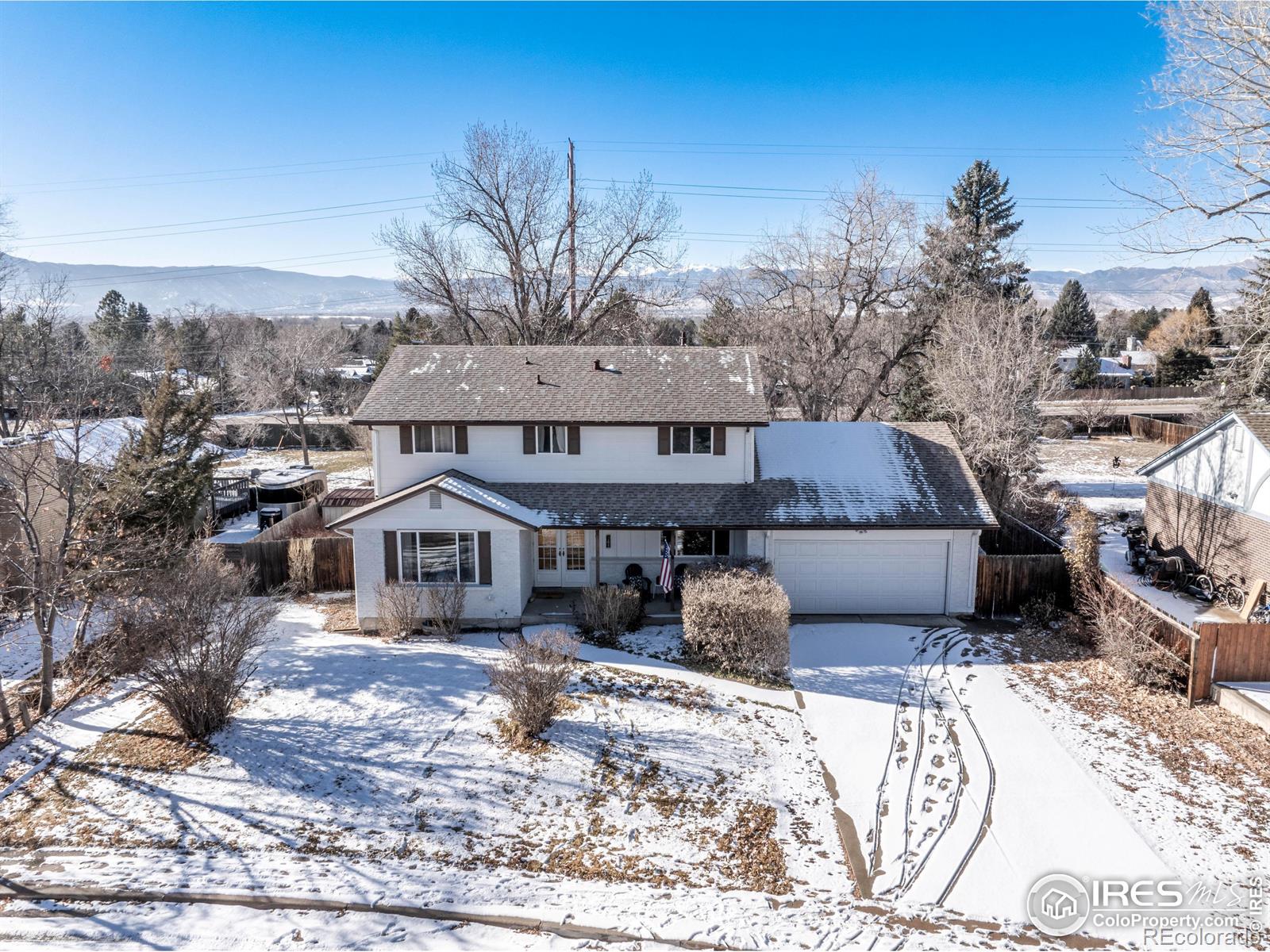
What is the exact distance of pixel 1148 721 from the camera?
13.1 m

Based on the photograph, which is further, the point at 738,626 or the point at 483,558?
the point at 483,558

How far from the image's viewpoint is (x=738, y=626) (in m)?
15.0

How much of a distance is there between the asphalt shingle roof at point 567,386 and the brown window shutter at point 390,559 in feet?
11.1

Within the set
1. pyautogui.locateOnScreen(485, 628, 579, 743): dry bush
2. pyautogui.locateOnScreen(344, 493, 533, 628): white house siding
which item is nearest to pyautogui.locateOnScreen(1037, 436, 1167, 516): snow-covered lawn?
pyautogui.locateOnScreen(344, 493, 533, 628): white house siding

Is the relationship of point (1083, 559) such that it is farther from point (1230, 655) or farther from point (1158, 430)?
point (1158, 430)

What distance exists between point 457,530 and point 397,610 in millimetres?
2201

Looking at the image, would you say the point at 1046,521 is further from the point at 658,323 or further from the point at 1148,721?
the point at 658,323

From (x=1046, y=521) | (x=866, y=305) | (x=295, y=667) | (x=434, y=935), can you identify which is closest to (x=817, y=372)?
(x=866, y=305)

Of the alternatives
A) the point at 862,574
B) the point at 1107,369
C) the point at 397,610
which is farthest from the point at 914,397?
the point at 1107,369

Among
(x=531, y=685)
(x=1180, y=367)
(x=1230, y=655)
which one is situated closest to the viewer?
(x=531, y=685)

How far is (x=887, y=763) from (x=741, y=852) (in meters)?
3.44

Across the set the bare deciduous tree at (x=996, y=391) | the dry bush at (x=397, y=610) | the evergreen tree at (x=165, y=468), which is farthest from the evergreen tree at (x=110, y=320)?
the bare deciduous tree at (x=996, y=391)

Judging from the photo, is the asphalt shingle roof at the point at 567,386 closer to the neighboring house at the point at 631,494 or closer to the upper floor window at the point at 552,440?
the neighboring house at the point at 631,494

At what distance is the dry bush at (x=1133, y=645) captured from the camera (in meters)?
14.1
